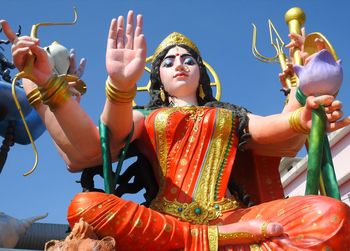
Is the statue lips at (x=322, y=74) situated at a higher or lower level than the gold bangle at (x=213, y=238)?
higher

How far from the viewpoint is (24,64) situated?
3.22 meters

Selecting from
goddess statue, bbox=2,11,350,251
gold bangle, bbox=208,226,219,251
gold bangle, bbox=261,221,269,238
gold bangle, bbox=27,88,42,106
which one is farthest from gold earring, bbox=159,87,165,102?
gold bangle, bbox=261,221,269,238

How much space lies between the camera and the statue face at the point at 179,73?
149 inches

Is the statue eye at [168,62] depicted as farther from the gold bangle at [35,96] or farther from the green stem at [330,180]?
the green stem at [330,180]

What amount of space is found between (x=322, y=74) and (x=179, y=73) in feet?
3.50

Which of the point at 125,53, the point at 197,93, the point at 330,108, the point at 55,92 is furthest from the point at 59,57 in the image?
the point at 330,108

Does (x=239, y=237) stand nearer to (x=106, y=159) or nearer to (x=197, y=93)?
(x=106, y=159)

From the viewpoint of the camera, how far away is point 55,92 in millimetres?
3207

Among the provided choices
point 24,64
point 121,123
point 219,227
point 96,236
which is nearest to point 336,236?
point 219,227

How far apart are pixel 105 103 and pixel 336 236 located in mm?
A: 1382

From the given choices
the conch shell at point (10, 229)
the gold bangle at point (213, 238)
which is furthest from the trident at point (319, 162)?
the conch shell at point (10, 229)

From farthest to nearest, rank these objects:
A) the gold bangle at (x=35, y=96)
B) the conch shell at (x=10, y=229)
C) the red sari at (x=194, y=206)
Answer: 1. the conch shell at (x=10, y=229)
2. the gold bangle at (x=35, y=96)
3. the red sari at (x=194, y=206)

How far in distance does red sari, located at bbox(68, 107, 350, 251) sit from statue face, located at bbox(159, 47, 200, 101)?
0.66 ft

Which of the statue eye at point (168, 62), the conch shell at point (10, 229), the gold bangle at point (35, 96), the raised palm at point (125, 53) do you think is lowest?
the conch shell at point (10, 229)
